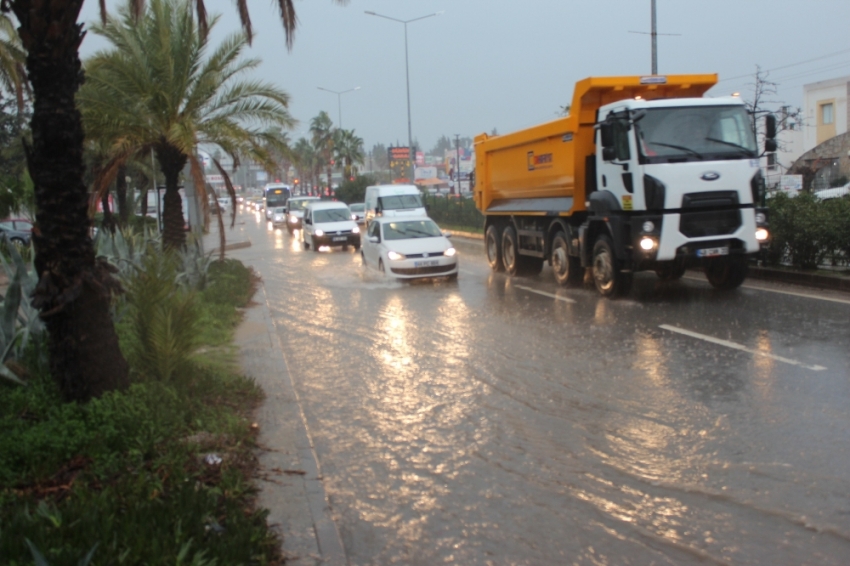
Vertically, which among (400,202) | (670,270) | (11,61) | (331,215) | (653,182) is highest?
(11,61)

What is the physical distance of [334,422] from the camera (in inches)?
281

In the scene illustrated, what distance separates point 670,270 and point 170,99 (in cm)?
973

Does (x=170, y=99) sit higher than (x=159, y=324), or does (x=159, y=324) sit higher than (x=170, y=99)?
(x=170, y=99)

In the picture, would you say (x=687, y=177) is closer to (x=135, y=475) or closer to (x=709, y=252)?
(x=709, y=252)

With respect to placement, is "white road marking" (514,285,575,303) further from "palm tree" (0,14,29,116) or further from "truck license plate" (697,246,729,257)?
"palm tree" (0,14,29,116)

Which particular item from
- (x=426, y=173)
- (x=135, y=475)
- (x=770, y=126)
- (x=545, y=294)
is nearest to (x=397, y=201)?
(x=545, y=294)

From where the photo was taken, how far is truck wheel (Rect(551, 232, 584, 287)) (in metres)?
15.8

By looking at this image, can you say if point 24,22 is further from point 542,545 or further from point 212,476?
point 542,545

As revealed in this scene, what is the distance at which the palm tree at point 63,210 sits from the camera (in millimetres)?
5918

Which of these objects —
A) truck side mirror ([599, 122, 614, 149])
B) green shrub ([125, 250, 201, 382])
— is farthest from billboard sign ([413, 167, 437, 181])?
green shrub ([125, 250, 201, 382])

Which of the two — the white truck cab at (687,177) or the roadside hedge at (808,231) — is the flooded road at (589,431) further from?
the roadside hedge at (808,231)

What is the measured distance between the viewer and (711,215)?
42.2ft

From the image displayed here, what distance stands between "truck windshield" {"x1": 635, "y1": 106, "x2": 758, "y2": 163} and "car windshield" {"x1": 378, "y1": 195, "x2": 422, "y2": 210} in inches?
857

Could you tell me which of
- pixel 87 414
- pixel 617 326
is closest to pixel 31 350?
pixel 87 414
